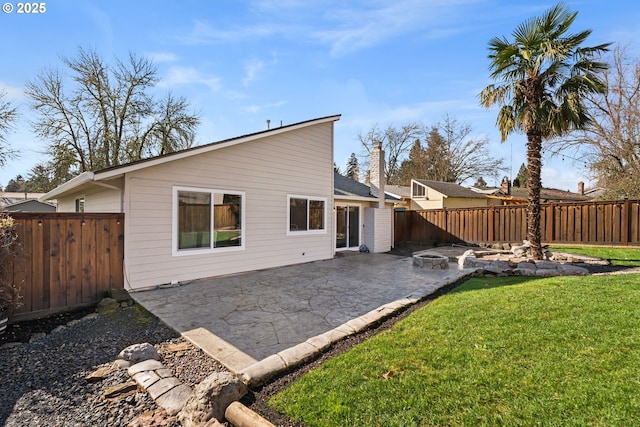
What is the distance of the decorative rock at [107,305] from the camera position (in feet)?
17.5

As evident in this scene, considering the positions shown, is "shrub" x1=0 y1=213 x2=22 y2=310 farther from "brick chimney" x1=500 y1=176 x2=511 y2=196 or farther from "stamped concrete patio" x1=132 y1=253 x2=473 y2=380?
"brick chimney" x1=500 y1=176 x2=511 y2=196

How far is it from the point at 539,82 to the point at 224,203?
29.8 feet

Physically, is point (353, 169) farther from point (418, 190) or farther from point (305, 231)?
point (305, 231)

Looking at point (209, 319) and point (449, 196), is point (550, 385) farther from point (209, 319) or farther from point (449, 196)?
point (449, 196)

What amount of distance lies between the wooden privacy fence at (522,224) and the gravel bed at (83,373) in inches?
502

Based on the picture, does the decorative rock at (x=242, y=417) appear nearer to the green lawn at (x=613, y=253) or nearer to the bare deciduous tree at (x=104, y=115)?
the green lawn at (x=613, y=253)

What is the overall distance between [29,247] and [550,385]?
721cm

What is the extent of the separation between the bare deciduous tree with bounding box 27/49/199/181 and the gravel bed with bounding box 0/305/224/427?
17978 mm

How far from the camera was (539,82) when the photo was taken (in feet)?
25.8

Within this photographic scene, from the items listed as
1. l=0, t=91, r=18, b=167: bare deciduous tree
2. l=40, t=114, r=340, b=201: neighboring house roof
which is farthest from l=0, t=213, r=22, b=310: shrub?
l=0, t=91, r=18, b=167: bare deciduous tree

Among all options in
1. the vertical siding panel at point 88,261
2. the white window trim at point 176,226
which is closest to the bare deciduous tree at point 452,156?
the white window trim at point 176,226

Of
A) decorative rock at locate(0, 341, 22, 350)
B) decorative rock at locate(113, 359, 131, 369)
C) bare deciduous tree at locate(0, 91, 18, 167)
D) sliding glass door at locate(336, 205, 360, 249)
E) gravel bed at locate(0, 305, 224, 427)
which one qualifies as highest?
bare deciduous tree at locate(0, 91, 18, 167)

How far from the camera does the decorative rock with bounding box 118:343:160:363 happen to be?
3393mm

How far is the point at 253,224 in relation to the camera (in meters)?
8.38
